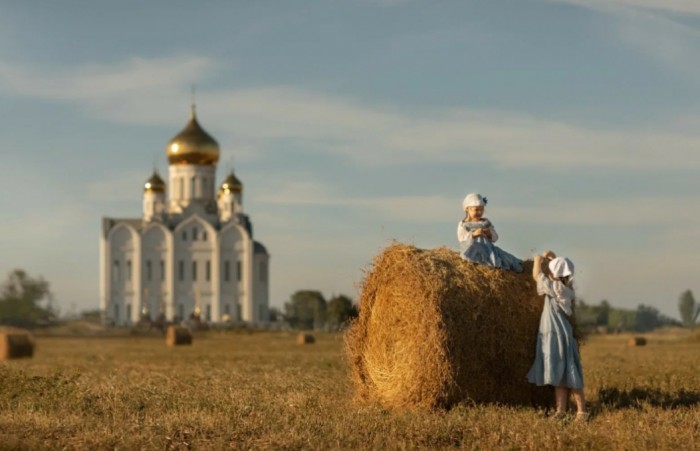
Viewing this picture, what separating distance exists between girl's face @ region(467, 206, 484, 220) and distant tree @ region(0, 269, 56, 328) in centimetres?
7143

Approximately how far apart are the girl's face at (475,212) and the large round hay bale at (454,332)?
42 centimetres

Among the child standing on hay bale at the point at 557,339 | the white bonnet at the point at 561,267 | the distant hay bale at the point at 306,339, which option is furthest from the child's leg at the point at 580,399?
the distant hay bale at the point at 306,339

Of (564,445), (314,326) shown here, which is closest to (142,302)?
(314,326)

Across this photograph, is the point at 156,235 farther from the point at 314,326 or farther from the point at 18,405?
the point at 18,405

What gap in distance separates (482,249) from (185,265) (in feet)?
312

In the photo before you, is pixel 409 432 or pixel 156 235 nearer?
pixel 409 432

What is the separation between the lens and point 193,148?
353 ft

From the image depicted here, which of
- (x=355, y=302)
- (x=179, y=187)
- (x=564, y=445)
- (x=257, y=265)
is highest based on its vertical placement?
(x=179, y=187)

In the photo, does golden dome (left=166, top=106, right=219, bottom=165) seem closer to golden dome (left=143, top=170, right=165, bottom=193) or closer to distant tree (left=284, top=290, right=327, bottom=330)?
golden dome (left=143, top=170, right=165, bottom=193)

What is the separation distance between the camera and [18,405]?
1251 centimetres

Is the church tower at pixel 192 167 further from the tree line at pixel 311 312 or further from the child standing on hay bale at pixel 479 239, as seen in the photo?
the child standing on hay bale at pixel 479 239

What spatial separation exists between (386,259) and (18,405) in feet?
13.1

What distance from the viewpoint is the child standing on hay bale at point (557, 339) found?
11.5 m

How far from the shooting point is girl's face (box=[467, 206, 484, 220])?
12.0 m
